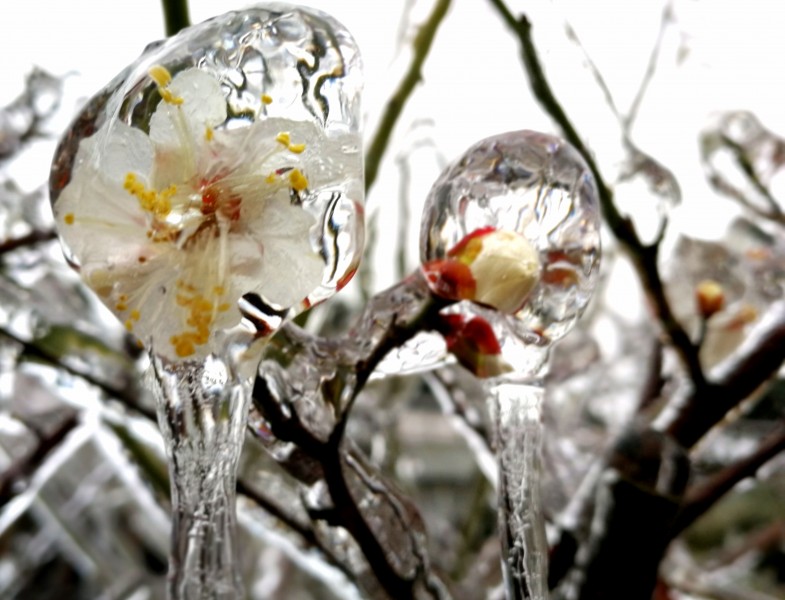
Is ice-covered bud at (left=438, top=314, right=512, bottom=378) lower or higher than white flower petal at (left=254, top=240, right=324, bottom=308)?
lower

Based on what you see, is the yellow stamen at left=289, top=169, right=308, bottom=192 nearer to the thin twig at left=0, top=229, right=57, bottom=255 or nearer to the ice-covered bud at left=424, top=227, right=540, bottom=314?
the ice-covered bud at left=424, top=227, right=540, bottom=314

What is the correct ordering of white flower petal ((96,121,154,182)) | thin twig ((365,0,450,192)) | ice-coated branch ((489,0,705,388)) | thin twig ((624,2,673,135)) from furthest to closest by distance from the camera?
thin twig ((624,2,673,135)), thin twig ((365,0,450,192)), ice-coated branch ((489,0,705,388)), white flower petal ((96,121,154,182))

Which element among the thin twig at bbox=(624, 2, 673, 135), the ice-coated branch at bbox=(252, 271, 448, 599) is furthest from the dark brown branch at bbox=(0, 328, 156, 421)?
the thin twig at bbox=(624, 2, 673, 135)

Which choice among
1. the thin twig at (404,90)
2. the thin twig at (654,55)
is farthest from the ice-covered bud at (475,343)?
the thin twig at (654,55)

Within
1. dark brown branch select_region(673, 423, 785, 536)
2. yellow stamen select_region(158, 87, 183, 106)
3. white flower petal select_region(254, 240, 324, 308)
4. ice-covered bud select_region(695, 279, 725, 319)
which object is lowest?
dark brown branch select_region(673, 423, 785, 536)

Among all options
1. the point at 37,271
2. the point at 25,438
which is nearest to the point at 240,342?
the point at 37,271

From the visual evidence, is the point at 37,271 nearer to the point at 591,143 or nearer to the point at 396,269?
the point at 396,269
